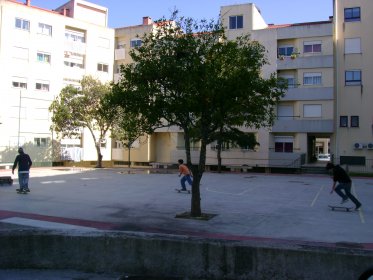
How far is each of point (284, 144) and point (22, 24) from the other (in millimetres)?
28691

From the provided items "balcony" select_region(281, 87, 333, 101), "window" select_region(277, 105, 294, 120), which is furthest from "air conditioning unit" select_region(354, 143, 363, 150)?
"window" select_region(277, 105, 294, 120)

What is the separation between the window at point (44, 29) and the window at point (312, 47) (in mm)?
26247

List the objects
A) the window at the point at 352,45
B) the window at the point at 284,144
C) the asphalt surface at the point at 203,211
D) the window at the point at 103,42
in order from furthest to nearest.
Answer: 1. the window at the point at 103,42
2. the window at the point at 284,144
3. the window at the point at 352,45
4. the asphalt surface at the point at 203,211

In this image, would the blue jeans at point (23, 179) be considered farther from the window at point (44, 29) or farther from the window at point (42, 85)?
the window at point (44, 29)

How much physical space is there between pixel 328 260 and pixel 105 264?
3314mm

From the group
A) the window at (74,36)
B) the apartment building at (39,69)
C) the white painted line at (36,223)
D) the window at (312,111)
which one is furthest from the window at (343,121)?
the white painted line at (36,223)

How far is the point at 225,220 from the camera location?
43.5 ft

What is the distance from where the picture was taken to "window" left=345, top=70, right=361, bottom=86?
4038 centimetres

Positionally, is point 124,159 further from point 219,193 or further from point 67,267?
point 67,267

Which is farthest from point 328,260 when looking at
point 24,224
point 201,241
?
point 24,224

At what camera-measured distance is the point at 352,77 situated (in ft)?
133

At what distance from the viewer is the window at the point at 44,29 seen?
44156mm

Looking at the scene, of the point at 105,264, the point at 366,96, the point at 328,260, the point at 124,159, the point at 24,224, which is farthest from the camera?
the point at 124,159

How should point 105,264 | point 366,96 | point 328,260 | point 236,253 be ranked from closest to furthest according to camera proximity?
point 328,260 → point 236,253 → point 105,264 → point 366,96
